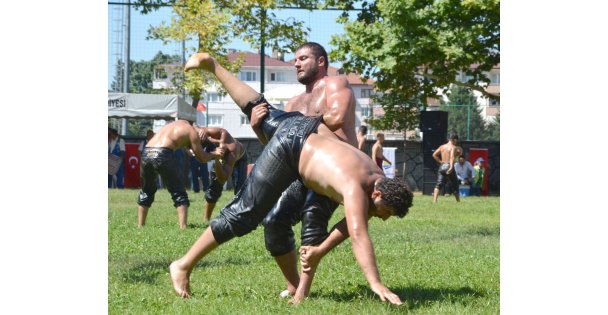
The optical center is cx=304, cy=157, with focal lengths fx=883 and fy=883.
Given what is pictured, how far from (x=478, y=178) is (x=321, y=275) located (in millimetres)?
20423

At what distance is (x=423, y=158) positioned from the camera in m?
27.4

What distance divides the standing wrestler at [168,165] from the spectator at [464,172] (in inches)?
603

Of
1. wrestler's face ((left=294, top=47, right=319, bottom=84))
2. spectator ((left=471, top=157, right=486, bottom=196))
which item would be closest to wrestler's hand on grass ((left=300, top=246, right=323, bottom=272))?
wrestler's face ((left=294, top=47, right=319, bottom=84))

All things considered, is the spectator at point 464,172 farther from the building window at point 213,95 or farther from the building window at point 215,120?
the building window at point 213,95

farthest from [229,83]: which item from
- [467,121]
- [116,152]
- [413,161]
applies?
[467,121]

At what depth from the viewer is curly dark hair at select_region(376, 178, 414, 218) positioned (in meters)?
5.47

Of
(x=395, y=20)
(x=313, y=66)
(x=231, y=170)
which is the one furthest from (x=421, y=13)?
(x=313, y=66)

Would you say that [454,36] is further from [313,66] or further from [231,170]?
[313,66]

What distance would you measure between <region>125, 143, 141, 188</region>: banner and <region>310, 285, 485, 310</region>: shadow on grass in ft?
68.4

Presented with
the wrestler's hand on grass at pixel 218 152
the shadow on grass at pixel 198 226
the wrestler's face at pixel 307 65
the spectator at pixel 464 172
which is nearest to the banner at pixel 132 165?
the spectator at pixel 464 172

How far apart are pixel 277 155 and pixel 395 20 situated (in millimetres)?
12724

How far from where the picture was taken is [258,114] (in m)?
6.45

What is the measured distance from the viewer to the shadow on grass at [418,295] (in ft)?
20.4

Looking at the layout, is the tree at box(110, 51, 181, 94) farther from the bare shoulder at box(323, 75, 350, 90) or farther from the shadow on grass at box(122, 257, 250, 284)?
the bare shoulder at box(323, 75, 350, 90)
